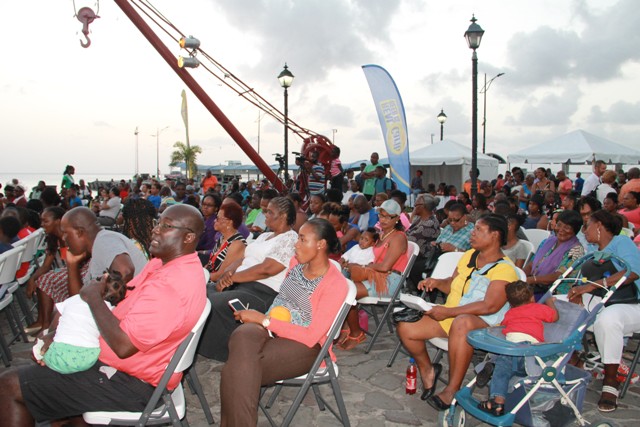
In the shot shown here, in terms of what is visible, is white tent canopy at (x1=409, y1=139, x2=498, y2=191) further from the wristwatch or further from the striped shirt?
the wristwatch

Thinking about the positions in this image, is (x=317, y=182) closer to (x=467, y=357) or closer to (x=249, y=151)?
(x=249, y=151)

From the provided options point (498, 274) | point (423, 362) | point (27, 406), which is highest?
point (498, 274)

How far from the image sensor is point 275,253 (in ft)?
13.8

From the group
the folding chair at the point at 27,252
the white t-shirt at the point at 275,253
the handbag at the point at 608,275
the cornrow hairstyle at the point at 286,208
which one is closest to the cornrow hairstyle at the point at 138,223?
the white t-shirt at the point at 275,253

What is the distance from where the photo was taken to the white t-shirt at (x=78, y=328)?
2477mm

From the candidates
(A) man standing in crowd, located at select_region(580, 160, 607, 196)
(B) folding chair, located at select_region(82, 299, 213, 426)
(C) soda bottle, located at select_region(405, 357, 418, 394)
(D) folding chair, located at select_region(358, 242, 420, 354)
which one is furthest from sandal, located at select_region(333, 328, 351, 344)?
(A) man standing in crowd, located at select_region(580, 160, 607, 196)

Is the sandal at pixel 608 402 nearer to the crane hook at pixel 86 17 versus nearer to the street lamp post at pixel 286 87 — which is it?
the street lamp post at pixel 286 87

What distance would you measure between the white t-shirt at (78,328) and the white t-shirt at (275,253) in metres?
1.83

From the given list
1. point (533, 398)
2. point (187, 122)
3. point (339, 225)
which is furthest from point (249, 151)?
point (187, 122)

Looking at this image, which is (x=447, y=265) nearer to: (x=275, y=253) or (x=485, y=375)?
(x=485, y=375)

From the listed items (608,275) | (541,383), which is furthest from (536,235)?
(541,383)

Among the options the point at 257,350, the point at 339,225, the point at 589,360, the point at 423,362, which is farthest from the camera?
the point at 339,225

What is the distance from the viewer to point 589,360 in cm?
439

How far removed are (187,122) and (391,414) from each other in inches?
1259
